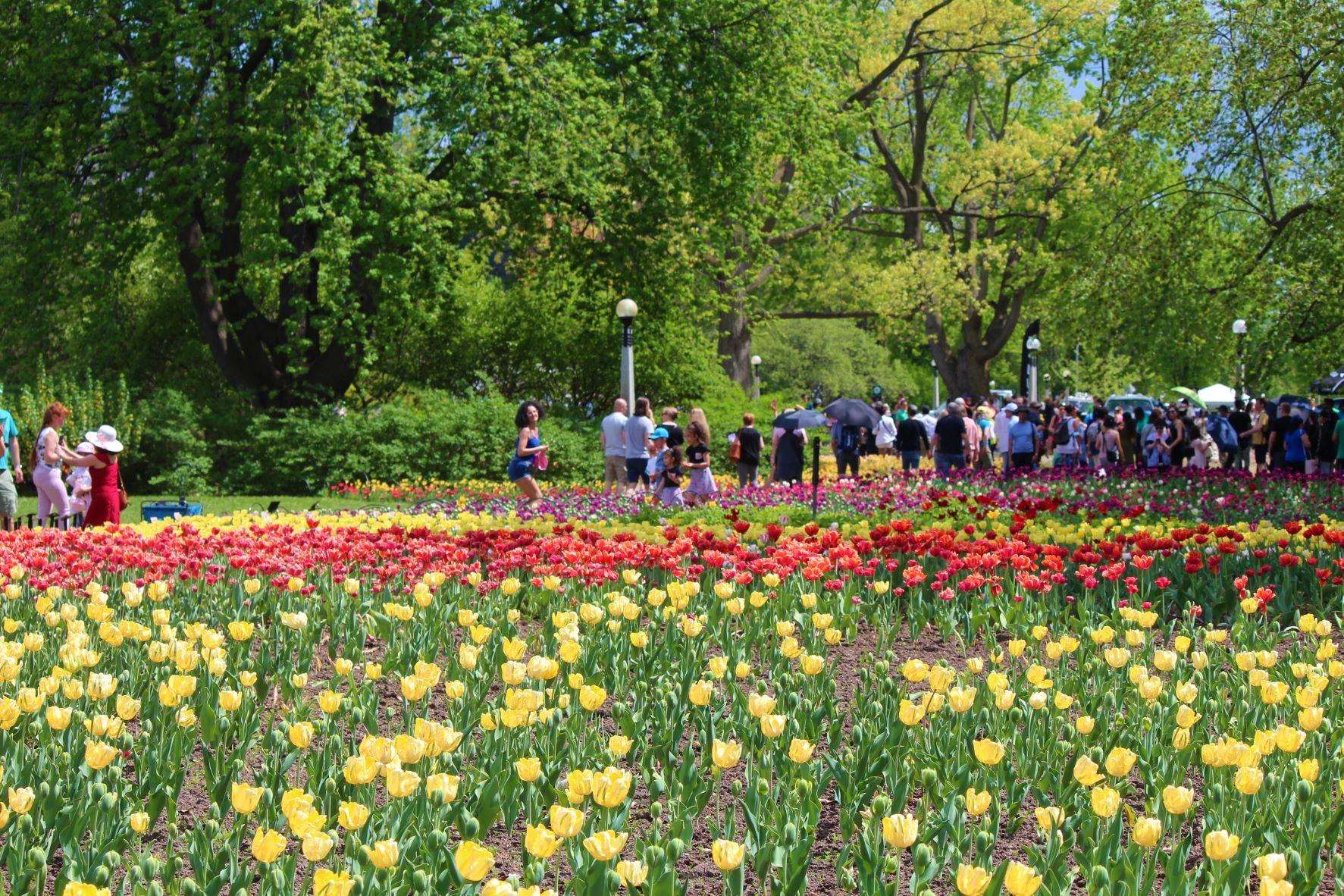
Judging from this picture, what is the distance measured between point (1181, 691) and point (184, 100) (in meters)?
19.1

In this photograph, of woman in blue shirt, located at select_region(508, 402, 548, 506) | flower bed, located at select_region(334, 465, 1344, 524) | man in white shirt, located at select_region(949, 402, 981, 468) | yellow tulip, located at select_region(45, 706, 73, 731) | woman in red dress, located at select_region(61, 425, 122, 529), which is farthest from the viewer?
man in white shirt, located at select_region(949, 402, 981, 468)

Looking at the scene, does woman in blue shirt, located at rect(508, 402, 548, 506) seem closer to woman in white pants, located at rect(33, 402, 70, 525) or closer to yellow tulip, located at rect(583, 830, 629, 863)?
woman in white pants, located at rect(33, 402, 70, 525)

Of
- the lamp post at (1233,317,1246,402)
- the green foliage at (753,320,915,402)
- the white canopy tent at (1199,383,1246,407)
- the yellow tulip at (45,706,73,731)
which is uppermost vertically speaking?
the green foliage at (753,320,915,402)

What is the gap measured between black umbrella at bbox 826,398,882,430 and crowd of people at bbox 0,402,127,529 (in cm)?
1171

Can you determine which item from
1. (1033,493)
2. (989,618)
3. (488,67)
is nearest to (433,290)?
(488,67)

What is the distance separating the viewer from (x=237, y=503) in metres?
19.0

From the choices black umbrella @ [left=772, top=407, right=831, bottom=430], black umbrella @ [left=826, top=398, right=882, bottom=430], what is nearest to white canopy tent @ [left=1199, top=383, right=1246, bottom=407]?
black umbrella @ [left=826, top=398, right=882, bottom=430]

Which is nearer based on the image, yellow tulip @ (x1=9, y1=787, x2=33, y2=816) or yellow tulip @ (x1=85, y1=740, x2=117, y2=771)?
yellow tulip @ (x1=9, y1=787, x2=33, y2=816)

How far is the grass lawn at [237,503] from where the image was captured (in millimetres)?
18141

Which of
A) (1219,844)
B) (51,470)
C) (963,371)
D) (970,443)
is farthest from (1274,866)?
(963,371)

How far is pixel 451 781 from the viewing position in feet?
11.2

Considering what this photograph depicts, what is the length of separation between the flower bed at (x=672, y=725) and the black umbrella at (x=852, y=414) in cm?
1415

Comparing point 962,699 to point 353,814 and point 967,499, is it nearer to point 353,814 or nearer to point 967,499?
point 353,814

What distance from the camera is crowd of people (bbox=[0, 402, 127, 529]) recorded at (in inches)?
493
